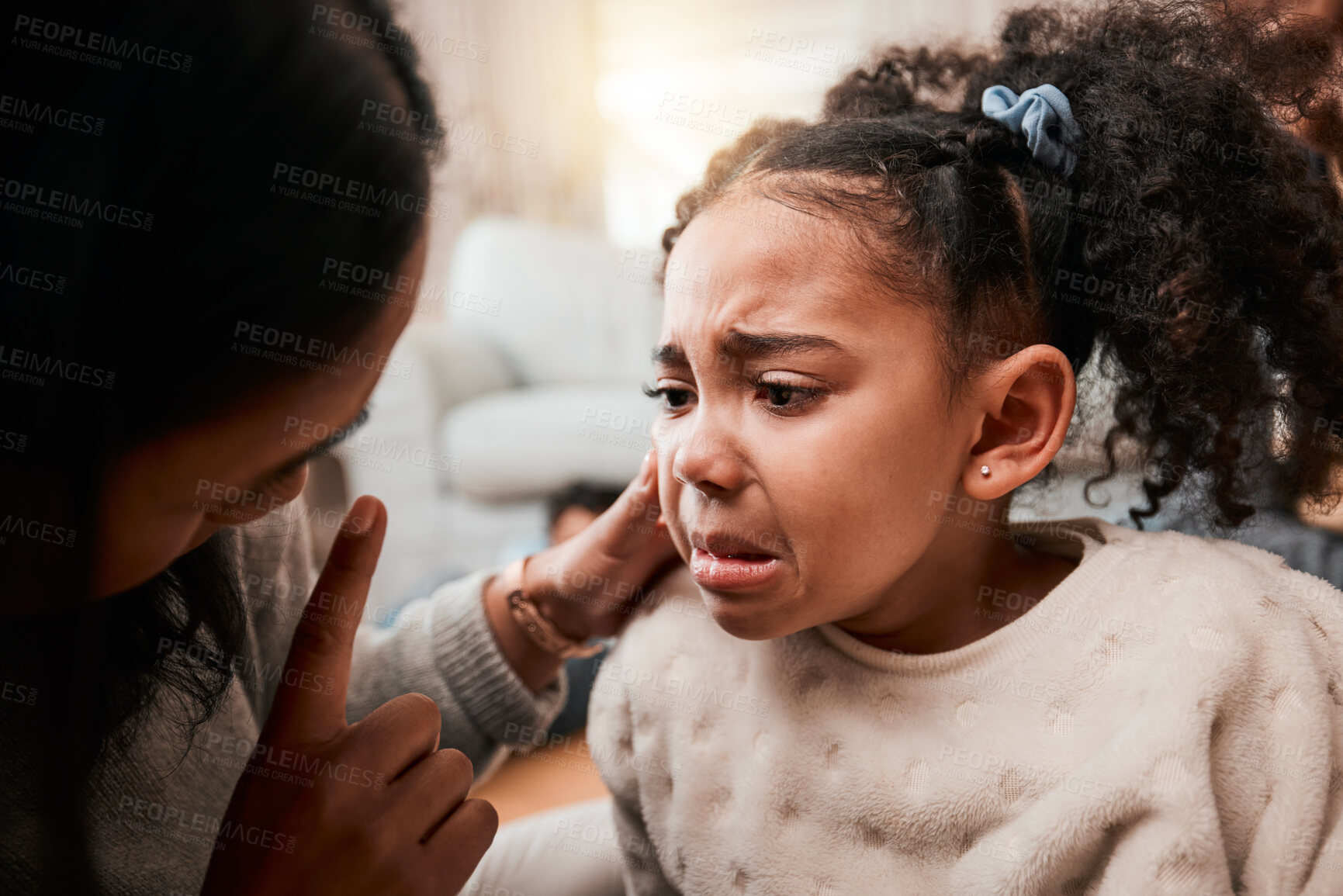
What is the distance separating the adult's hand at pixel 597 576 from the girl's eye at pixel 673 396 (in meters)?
0.09

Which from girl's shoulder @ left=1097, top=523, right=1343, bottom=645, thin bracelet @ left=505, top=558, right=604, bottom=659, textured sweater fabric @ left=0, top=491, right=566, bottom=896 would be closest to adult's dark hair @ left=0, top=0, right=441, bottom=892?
textured sweater fabric @ left=0, top=491, right=566, bottom=896

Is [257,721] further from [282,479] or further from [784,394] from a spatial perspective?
[784,394]

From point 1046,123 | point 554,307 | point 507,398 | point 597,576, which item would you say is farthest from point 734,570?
point 554,307

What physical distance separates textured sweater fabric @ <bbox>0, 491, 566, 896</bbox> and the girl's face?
31 cm

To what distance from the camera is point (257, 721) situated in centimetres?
81

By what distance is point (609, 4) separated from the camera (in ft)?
9.25

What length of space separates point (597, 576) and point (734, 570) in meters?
0.23

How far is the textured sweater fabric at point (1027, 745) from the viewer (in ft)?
1.94

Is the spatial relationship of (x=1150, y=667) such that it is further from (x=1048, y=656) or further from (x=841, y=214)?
(x=841, y=214)

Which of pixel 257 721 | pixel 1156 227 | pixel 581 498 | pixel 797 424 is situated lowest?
pixel 581 498

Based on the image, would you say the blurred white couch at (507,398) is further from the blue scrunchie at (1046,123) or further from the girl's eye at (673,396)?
the blue scrunchie at (1046,123)

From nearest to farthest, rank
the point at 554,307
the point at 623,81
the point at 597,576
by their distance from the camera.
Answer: the point at 597,576 < the point at 554,307 < the point at 623,81

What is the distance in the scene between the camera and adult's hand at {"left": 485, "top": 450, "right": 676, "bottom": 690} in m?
0.82

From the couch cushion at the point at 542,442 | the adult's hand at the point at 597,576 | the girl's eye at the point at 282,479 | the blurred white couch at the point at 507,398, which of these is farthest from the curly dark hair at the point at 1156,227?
the couch cushion at the point at 542,442
